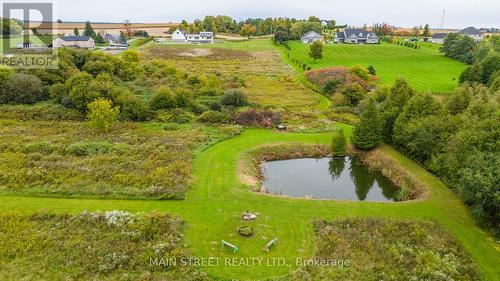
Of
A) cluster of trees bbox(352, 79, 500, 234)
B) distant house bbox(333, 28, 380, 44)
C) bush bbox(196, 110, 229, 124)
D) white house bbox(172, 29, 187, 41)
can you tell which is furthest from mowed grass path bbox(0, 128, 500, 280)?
white house bbox(172, 29, 187, 41)

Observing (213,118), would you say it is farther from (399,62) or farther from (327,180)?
(399,62)

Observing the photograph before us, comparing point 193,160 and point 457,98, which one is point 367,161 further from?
point 193,160

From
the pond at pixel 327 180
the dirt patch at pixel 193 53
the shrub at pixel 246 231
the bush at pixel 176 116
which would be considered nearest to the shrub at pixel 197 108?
the bush at pixel 176 116

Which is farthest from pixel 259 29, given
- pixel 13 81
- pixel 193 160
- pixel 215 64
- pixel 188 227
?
pixel 188 227

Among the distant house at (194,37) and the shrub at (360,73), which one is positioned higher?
the distant house at (194,37)

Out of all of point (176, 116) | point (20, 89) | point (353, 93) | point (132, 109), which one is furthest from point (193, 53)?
point (132, 109)

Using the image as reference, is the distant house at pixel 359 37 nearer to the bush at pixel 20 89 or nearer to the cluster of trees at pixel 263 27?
the cluster of trees at pixel 263 27

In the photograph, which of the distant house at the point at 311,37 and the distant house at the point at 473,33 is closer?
the distant house at the point at 311,37
